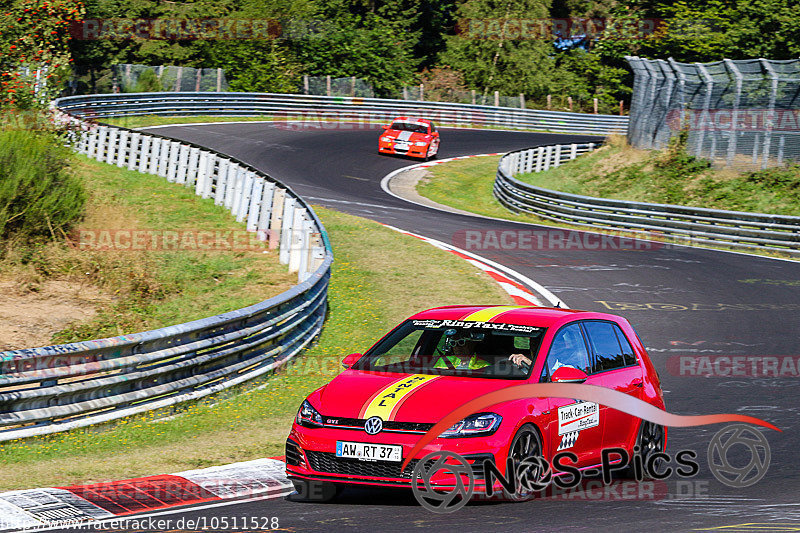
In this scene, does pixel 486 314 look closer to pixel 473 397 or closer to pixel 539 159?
pixel 473 397

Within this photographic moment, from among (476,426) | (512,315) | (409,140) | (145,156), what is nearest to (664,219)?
(145,156)

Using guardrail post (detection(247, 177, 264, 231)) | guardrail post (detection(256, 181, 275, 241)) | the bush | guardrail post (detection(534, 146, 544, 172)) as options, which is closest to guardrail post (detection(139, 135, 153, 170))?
the bush

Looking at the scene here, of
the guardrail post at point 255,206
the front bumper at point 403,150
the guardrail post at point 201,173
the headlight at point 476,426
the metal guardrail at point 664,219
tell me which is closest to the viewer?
the headlight at point 476,426

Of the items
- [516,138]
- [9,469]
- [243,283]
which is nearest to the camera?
[9,469]

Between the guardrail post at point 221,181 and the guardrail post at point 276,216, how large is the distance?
3.45 meters

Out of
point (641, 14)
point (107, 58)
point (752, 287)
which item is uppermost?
point (641, 14)

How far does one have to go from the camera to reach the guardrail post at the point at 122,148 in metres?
27.3

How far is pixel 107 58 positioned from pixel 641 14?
34.5 metres

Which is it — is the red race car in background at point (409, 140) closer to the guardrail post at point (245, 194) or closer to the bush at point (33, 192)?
the guardrail post at point (245, 194)

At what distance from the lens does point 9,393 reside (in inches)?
360

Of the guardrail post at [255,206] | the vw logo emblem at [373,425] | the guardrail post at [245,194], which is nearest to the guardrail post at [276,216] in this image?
the guardrail post at [255,206]

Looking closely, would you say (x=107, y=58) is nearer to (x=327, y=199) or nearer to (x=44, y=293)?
(x=327, y=199)

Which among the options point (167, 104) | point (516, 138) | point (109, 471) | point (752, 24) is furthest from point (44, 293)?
point (752, 24)

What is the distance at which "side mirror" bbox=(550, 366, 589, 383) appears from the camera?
7746 mm
